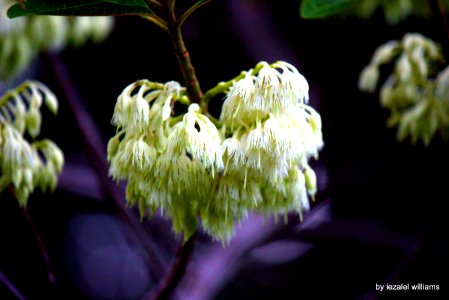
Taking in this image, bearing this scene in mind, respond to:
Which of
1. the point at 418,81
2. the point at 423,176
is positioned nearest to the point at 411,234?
the point at 423,176

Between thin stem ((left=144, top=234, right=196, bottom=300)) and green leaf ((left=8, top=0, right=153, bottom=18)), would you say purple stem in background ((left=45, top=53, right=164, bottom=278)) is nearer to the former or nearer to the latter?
thin stem ((left=144, top=234, right=196, bottom=300))

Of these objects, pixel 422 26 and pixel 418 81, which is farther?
pixel 422 26

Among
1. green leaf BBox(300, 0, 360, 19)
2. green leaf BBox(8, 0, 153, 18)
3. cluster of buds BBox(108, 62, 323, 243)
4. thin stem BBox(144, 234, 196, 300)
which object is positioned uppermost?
green leaf BBox(8, 0, 153, 18)

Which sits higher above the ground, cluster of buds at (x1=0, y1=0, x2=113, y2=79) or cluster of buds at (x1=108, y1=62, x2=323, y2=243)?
cluster of buds at (x1=0, y1=0, x2=113, y2=79)

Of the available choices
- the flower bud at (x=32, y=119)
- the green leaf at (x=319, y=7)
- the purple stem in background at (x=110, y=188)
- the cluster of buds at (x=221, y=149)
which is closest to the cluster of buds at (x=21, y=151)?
the flower bud at (x=32, y=119)

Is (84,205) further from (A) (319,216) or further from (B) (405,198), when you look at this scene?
(B) (405,198)

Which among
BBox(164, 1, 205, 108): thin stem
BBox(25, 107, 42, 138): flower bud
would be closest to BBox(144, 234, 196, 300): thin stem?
BBox(164, 1, 205, 108): thin stem
